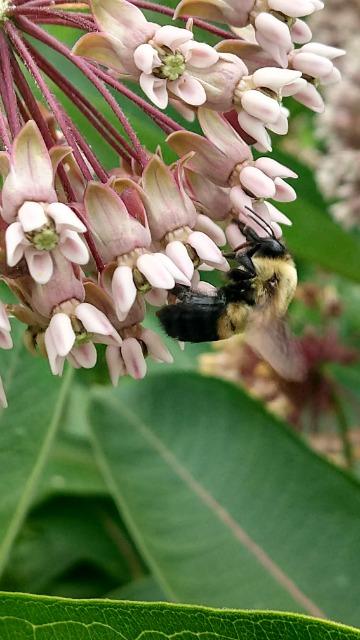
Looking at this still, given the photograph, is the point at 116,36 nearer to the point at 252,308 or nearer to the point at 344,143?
the point at 252,308

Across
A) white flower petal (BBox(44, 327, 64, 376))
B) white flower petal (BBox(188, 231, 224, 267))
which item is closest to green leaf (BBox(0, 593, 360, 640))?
white flower petal (BBox(44, 327, 64, 376))

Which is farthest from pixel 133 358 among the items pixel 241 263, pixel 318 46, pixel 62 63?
pixel 62 63

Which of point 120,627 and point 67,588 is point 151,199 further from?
point 67,588

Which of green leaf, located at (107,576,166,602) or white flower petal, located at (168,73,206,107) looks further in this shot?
green leaf, located at (107,576,166,602)

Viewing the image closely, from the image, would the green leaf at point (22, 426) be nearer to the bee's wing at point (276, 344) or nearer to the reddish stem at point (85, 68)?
the bee's wing at point (276, 344)

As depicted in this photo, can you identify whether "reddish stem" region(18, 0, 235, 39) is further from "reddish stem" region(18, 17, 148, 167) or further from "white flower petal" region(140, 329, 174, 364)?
"white flower petal" region(140, 329, 174, 364)

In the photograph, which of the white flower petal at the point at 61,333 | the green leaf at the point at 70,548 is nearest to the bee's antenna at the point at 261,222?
the white flower petal at the point at 61,333

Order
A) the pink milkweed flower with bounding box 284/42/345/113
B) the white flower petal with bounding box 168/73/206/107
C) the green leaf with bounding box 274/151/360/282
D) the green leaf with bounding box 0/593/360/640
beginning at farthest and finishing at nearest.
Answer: the green leaf with bounding box 274/151/360/282 → the pink milkweed flower with bounding box 284/42/345/113 → the white flower petal with bounding box 168/73/206/107 → the green leaf with bounding box 0/593/360/640

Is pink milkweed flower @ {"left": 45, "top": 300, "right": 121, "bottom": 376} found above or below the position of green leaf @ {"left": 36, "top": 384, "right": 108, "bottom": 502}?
above
